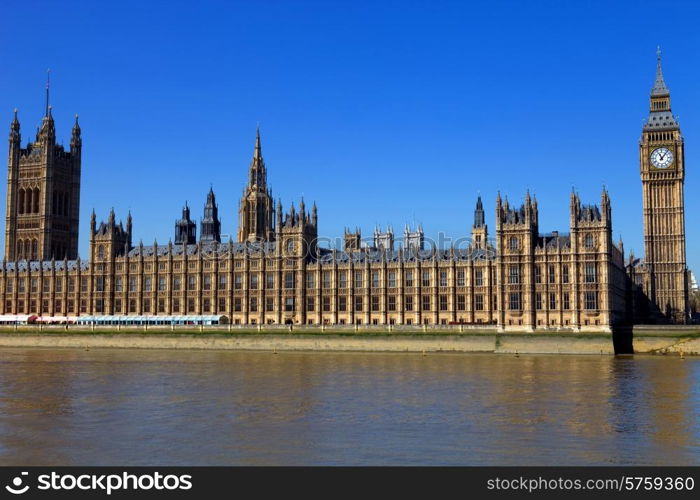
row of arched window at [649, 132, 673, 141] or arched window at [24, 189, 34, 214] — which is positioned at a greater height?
row of arched window at [649, 132, 673, 141]

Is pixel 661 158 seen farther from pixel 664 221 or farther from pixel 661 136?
pixel 664 221

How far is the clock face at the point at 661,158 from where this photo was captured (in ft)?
418

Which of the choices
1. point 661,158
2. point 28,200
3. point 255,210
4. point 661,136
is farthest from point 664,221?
point 28,200

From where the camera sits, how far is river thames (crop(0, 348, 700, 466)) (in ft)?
108

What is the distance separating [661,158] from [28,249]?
11460 centimetres

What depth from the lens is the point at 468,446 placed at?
1361 inches

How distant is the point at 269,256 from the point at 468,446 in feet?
296

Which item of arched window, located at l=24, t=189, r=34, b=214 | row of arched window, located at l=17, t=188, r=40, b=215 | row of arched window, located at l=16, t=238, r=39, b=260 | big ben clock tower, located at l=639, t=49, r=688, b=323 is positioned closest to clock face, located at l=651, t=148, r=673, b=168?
big ben clock tower, located at l=639, t=49, r=688, b=323

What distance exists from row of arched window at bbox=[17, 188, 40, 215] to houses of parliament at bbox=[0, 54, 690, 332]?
766 centimetres

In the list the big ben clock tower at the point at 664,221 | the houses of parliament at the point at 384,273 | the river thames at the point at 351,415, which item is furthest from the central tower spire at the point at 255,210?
the river thames at the point at 351,415

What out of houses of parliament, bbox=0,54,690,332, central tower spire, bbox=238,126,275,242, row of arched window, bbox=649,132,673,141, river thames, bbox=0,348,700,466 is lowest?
river thames, bbox=0,348,700,466

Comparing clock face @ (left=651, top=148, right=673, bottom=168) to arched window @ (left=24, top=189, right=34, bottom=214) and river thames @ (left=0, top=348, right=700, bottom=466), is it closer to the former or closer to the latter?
river thames @ (left=0, top=348, right=700, bottom=466)

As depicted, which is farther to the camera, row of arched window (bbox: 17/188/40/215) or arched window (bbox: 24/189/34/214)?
arched window (bbox: 24/189/34/214)

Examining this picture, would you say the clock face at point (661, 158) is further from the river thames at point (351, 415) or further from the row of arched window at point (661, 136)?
the river thames at point (351, 415)
